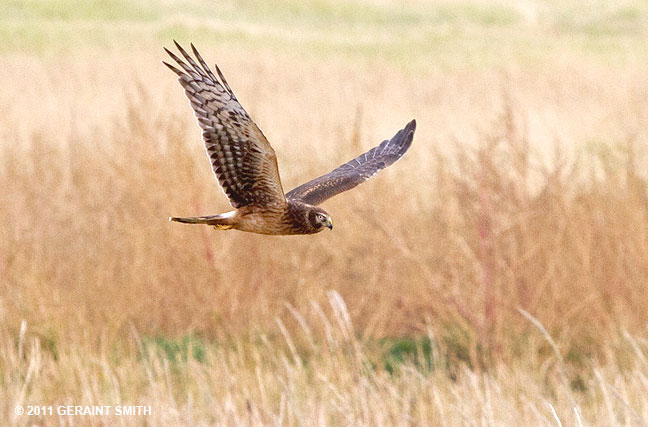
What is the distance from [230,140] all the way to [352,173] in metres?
1.00

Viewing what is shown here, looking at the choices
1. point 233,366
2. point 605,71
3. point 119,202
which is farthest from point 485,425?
point 605,71

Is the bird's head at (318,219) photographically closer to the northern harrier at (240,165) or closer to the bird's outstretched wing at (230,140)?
the northern harrier at (240,165)

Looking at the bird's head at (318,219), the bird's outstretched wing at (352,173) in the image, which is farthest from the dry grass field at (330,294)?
the bird's head at (318,219)

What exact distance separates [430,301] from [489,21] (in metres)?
42.6

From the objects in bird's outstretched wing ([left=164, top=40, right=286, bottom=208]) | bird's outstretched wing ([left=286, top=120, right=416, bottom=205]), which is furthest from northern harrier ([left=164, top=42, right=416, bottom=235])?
bird's outstretched wing ([left=286, top=120, right=416, bottom=205])

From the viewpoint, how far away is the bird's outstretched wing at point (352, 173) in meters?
3.96

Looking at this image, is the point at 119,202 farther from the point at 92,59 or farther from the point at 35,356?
the point at 92,59

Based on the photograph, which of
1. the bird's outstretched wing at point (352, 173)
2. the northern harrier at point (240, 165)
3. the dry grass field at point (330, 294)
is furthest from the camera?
the dry grass field at point (330, 294)

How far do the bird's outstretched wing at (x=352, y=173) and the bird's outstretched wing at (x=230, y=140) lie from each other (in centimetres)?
23

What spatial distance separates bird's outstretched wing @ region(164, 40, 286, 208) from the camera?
336 centimetres

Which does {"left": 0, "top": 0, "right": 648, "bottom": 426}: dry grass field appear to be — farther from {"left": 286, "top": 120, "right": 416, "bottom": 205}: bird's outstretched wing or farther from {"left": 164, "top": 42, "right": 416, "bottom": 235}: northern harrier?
{"left": 164, "top": 42, "right": 416, "bottom": 235}: northern harrier

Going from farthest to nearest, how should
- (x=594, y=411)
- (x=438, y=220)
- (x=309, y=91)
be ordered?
(x=309, y=91) < (x=438, y=220) < (x=594, y=411)

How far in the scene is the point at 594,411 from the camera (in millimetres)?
5738

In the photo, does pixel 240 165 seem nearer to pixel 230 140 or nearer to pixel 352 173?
pixel 230 140
